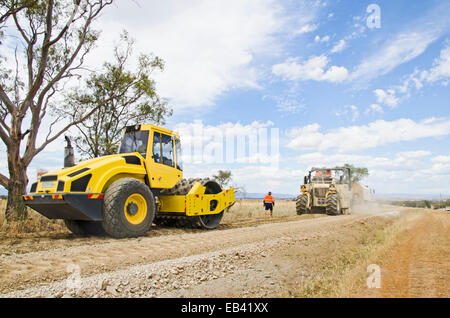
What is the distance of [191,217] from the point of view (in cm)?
1073

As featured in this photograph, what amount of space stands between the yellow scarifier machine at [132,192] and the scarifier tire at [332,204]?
9.94 m

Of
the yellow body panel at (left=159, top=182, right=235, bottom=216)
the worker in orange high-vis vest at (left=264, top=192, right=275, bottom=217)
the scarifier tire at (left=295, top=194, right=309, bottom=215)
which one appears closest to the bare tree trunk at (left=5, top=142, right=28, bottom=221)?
the yellow body panel at (left=159, top=182, right=235, bottom=216)

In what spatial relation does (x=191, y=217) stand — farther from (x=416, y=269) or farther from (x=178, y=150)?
(x=416, y=269)

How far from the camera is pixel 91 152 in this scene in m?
18.6

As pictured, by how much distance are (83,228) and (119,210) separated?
81.1 inches

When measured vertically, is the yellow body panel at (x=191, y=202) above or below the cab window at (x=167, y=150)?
below

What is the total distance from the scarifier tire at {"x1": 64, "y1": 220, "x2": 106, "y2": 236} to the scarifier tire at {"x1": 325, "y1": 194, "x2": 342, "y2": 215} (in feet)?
45.8

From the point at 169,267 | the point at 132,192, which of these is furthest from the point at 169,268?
the point at 132,192

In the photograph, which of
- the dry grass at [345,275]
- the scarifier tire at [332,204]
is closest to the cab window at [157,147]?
the dry grass at [345,275]

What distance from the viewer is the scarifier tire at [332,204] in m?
19.3

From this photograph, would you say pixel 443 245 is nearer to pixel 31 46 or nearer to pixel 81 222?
pixel 81 222

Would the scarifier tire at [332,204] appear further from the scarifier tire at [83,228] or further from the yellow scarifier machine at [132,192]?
the scarifier tire at [83,228]

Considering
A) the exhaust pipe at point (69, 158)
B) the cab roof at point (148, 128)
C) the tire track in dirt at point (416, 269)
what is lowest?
the tire track in dirt at point (416, 269)

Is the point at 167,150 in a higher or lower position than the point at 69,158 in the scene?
higher
